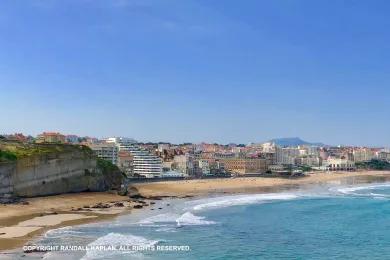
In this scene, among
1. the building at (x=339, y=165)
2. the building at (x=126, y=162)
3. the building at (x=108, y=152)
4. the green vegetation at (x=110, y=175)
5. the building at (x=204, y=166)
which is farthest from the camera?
the building at (x=339, y=165)

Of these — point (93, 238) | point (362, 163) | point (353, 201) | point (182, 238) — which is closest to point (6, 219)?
point (93, 238)

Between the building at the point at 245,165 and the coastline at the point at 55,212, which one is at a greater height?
the building at the point at 245,165

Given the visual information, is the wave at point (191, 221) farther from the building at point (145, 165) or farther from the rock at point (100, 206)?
the building at point (145, 165)

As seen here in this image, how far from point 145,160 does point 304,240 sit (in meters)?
75.3

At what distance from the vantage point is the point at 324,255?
26.7 meters

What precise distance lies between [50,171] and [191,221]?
67.1ft

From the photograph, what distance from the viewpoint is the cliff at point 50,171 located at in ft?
157

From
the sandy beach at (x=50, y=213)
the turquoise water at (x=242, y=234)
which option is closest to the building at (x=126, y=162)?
the sandy beach at (x=50, y=213)

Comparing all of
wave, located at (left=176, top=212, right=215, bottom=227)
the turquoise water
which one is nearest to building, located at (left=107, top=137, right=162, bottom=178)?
the turquoise water

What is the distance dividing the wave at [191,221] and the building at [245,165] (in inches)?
3574

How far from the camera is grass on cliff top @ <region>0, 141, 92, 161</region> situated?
48656mm

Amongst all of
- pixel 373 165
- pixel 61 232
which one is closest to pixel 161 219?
pixel 61 232

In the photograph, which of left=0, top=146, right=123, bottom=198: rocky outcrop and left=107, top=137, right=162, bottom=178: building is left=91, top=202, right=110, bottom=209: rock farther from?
left=107, top=137, right=162, bottom=178: building

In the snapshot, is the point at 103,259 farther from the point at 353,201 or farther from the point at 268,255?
the point at 353,201
